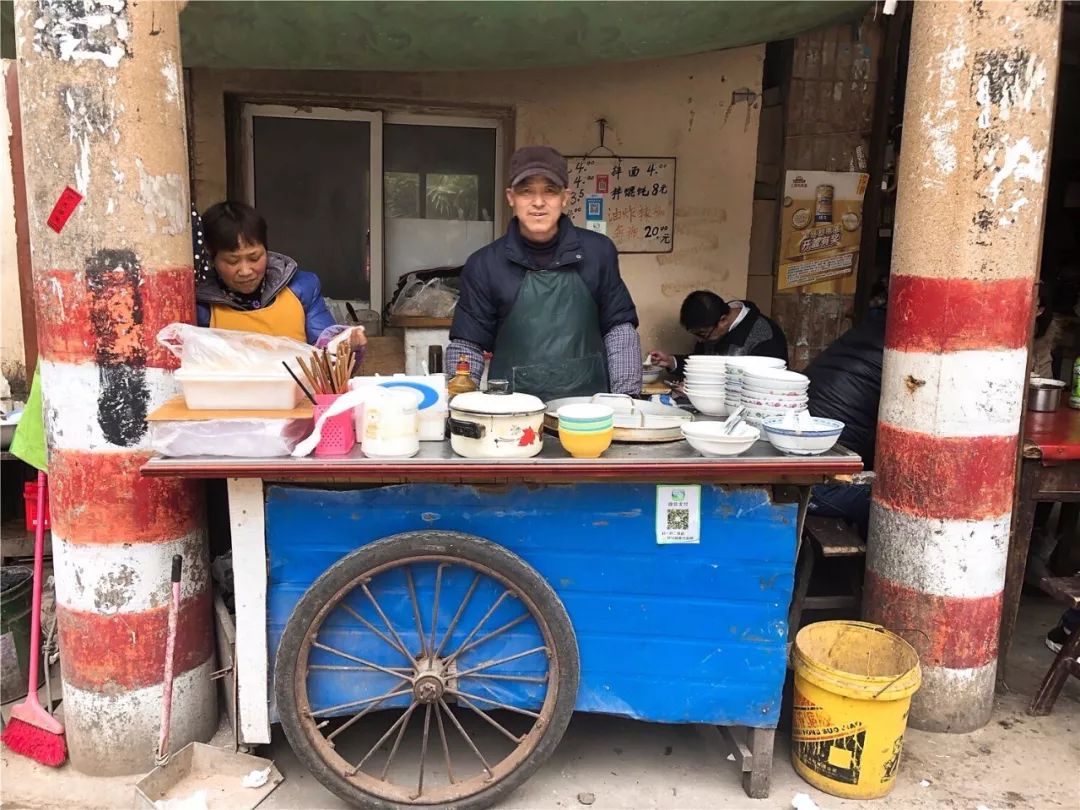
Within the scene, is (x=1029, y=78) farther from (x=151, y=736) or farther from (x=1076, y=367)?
(x=151, y=736)

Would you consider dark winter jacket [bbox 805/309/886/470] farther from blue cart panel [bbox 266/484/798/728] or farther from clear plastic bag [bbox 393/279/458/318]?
clear plastic bag [bbox 393/279/458/318]

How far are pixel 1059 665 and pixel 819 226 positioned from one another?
3405 mm

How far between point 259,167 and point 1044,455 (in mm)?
4546

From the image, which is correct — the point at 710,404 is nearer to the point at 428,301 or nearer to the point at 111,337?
the point at 111,337

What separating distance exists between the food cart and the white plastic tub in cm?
23

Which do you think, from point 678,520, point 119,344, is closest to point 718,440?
point 678,520

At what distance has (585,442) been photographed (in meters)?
2.44

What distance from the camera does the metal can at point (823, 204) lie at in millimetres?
5844

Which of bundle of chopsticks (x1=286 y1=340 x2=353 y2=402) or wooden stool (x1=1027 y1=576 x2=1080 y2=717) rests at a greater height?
bundle of chopsticks (x1=286 y1=340 x2=353 y2=402)

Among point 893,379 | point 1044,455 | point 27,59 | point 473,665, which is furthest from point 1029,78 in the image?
point 27,59

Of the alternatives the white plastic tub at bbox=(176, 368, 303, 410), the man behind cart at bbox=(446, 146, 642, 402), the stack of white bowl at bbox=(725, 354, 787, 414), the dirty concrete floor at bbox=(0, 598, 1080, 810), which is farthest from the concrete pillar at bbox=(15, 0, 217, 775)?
the stack of white bowl at bbox=(725, 354, 787, 414)

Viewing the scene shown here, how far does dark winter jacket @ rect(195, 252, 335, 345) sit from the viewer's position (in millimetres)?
3066

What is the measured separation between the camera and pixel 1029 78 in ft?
9.48

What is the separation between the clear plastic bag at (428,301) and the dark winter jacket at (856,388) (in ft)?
8.05
